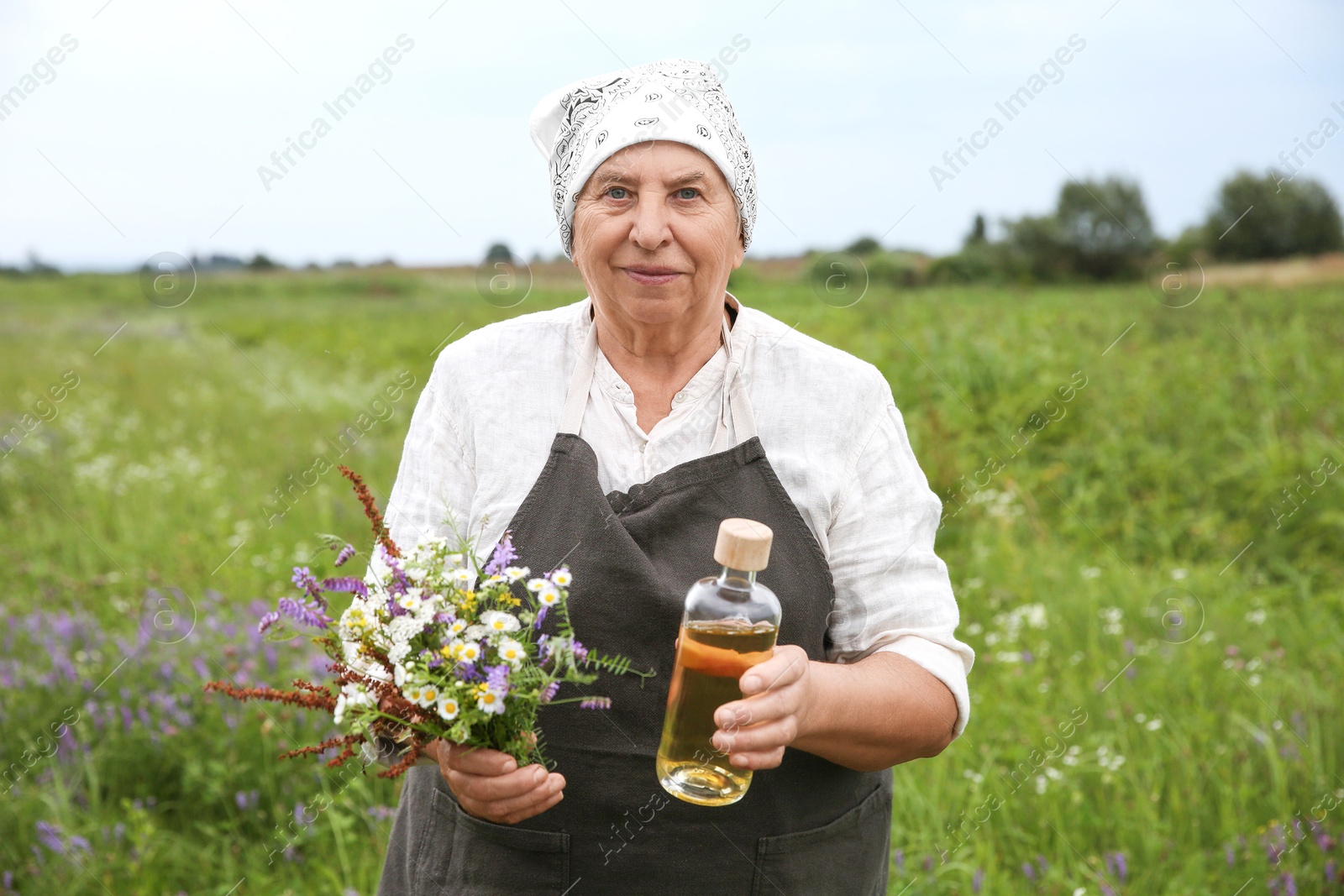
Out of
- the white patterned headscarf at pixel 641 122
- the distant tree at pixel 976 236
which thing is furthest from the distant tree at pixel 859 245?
the white patterned headscarf at pixel 641 122

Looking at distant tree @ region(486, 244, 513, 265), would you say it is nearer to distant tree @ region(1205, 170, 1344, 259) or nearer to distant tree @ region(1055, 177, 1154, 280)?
distant tree @ region(1205, 170, 1344, 259)

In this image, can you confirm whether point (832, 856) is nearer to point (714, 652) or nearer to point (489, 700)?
point (714, 652)

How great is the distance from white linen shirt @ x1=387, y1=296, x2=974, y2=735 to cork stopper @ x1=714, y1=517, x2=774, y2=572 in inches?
16.7

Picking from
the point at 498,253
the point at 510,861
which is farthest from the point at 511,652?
the point at 498,253

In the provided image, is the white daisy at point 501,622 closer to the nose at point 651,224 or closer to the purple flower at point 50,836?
the nose at point 651,224

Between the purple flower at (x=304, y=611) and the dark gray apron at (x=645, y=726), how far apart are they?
385mm

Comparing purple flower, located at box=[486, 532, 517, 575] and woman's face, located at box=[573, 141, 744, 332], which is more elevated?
woman's face, located at box=[573, 141, 744, 332]

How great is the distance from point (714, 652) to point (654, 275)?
2.33ft

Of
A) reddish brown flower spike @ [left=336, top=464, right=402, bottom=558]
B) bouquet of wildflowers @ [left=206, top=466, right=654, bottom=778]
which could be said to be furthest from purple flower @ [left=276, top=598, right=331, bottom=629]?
reddish brown flower spike @ [left=336, top=464, right=402, bottom=558]

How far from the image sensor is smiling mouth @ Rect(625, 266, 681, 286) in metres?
1.81

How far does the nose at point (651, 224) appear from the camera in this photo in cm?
174

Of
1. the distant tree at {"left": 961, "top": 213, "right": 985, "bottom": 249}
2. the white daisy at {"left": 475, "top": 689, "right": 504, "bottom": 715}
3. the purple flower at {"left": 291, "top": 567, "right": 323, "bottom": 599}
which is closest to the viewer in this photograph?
the white daisy at {"left": 475, "top": 689, "right": 504, "bottom": 715}

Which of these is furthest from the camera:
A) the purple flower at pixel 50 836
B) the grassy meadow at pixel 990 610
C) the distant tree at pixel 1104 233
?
the distant tree at pixel 1104 233

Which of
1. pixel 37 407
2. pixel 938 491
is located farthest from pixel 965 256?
pixel 37 407
